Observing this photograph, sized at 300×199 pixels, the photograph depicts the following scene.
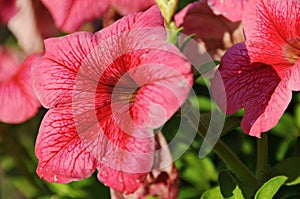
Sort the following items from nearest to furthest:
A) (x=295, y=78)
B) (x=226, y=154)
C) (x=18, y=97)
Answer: (x=295, y=78) < (x=226, y=154) < (x=18, y=97)

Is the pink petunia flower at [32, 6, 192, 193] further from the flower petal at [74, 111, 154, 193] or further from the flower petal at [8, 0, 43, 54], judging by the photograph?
the flower petal at [8, 0, 43, 54]

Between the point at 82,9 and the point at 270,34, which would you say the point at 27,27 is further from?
the point at 270,34

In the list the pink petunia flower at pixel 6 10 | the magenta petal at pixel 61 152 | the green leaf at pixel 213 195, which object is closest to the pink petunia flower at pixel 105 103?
the magenta petal at pixel 61 152

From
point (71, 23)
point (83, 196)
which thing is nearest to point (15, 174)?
point (83, 196)

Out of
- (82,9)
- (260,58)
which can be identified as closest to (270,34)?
(260,58)

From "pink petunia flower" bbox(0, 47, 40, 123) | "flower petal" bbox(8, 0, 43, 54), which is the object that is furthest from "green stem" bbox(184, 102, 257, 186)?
"flower petal" bbox(8, 0, 43, 54)
